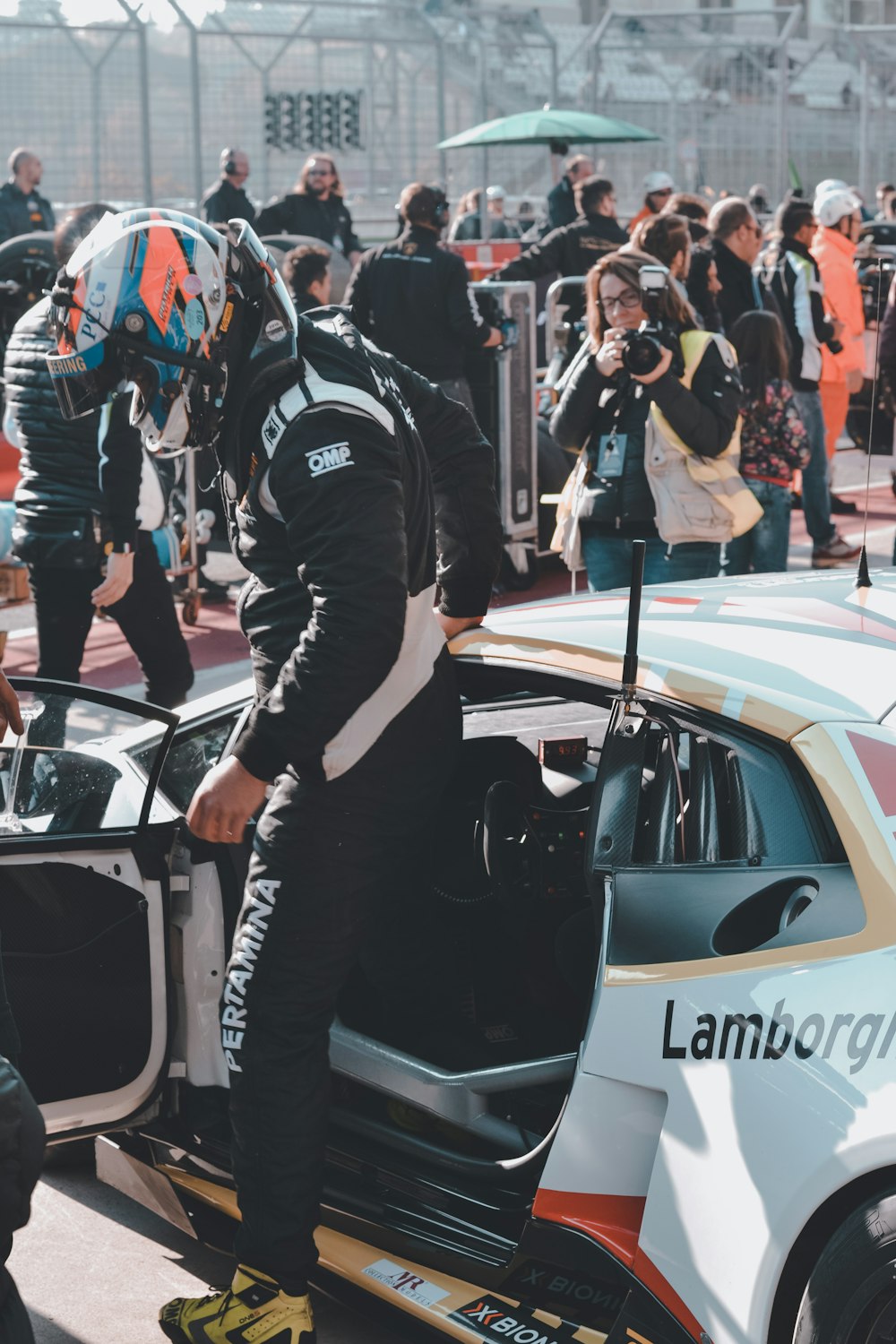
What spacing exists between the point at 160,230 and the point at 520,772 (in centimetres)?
131

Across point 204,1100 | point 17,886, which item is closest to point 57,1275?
point 204,1100

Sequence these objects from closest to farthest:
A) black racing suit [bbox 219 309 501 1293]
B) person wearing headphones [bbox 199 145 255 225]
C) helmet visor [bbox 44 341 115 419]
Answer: black racing suit [bbox 219 309 501 1293] → helmet visor [bbox 44 341 115 419] → person wearing headphones [bbox 199 145 255 225]

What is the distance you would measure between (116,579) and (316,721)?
8.56 feet

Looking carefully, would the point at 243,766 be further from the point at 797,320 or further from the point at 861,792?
the point at 797,320

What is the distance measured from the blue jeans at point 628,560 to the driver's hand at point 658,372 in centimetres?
55

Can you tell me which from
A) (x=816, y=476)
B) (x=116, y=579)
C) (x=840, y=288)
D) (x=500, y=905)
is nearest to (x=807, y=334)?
(x=816, y=476)

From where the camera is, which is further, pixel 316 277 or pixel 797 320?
pixel 797 320

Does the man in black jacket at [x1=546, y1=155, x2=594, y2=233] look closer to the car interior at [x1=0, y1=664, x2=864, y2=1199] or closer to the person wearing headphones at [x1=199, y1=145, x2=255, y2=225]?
the person wearing headphones at [x1=199, y1=145, x2=255, y2=225]

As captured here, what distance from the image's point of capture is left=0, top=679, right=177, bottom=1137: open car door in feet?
9.70

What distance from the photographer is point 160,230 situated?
112 inches

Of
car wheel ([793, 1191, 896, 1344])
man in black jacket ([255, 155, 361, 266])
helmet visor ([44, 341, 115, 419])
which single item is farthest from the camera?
man in black jacket ([255, 155, 361, 266])

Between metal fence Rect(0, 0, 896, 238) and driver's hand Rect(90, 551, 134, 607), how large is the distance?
1094cm

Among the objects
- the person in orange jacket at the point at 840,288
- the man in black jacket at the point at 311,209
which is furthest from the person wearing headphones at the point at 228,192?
the person in orange jacket at the point at 840,288

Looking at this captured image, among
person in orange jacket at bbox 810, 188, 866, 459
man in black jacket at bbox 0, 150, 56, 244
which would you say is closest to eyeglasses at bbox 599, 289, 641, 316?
person in orange jacket at bbox 810, 188, 866, 459
